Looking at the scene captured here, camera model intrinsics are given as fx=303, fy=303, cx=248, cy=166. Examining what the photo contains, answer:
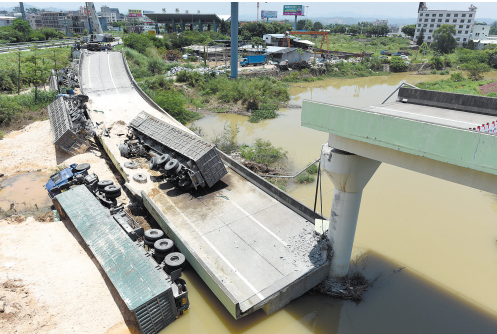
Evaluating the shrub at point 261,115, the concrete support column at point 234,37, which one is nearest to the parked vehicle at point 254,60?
the concrete support column at point 234,37

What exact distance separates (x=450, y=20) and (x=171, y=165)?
119 metres

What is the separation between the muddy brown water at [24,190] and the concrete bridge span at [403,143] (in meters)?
14.6

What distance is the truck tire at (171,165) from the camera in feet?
48.3

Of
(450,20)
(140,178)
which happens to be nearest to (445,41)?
(450,20)

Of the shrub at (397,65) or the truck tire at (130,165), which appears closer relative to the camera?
the truck tire at (130,165)

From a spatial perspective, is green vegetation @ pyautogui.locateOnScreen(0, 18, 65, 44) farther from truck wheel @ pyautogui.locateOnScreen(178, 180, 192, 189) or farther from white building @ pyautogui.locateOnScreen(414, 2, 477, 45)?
white building @ pyautogui.locateOnScreen(414, 2, 477, 45)

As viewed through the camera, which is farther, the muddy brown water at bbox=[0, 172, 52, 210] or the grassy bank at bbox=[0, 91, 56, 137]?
the grassy bank at bbox=[0, 91, 56, 137]

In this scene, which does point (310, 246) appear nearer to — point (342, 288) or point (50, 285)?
point (342, 288)

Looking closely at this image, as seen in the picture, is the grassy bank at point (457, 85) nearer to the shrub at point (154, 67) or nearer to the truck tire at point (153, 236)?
the shrub at point (154, 67)

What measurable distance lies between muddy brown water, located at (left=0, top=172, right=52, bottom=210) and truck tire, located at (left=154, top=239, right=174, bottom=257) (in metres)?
8.47

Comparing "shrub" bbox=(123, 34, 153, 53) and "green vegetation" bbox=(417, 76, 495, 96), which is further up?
"shrub" bbox=(123, 34, 153, 53)

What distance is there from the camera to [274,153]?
21312 millimetres

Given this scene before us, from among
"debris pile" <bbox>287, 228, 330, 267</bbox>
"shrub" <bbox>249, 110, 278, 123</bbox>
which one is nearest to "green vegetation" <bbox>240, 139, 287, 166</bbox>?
"debris pile" <bbox>287, 228, 330, 267</bbox>

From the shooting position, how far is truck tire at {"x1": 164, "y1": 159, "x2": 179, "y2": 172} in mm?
14729
